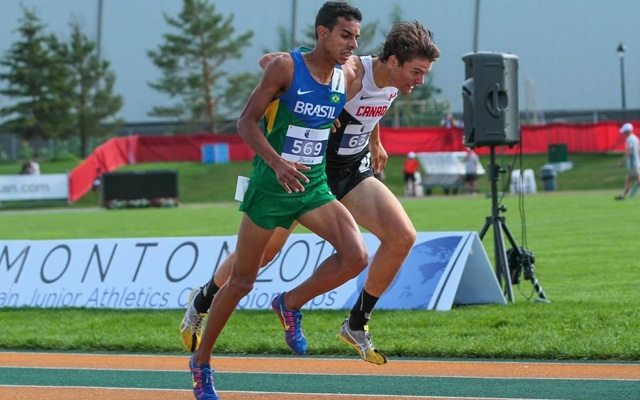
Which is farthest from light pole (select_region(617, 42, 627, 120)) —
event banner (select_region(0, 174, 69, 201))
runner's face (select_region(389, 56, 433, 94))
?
runner's face (select_region(389, 56, 433, 94))

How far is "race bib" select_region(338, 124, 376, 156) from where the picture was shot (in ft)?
24.1

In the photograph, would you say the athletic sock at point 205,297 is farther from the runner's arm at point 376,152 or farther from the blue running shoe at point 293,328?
the runner's arm at point 376,152

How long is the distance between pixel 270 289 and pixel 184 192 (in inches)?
1312

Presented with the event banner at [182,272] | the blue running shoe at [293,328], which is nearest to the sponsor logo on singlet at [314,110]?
the blue running shoe at [293,328]

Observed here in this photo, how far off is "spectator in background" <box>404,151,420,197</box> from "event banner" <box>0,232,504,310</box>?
27150mm

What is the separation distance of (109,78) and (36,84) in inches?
148

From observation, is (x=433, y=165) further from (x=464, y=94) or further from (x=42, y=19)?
(x=464, y=94)

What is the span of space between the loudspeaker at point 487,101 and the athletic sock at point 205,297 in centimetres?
423

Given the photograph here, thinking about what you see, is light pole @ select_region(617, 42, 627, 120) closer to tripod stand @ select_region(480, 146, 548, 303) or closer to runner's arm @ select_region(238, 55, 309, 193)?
tripod stand @ select_region(480, 146, 548, 303)

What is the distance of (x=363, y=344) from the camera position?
7.16m

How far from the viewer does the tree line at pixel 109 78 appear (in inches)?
2232

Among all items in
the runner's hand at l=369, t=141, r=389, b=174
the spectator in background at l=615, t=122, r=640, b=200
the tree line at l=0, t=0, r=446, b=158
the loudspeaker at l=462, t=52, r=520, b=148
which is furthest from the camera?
the tree line at l=0, t=0, r=446, b=158

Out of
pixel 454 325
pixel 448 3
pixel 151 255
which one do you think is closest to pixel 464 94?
pixel 454 325

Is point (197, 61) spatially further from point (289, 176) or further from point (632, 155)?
point (289, 176)
